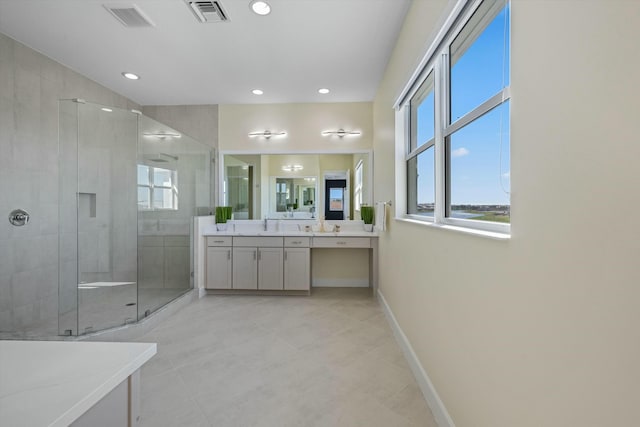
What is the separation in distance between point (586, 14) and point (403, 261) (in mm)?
2026

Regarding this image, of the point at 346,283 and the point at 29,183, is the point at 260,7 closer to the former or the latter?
the point at 29,183

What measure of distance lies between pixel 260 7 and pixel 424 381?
2.89 metres

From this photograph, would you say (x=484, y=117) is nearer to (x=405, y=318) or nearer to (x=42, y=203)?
(x=405, y=318)

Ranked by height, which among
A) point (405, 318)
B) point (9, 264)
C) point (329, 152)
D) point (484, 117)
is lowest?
point (405, 318)

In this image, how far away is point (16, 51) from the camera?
270cm

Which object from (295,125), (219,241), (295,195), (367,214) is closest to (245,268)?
(219,241)

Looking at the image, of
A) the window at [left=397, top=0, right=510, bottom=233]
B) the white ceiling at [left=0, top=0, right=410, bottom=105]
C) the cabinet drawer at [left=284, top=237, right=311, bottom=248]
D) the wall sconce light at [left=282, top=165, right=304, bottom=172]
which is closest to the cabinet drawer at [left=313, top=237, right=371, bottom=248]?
the cabinet drawer at [left=284, top=237, right=311, bottom=248]

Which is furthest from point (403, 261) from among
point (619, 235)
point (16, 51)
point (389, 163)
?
point (16, 51)

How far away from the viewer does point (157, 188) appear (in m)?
3.35

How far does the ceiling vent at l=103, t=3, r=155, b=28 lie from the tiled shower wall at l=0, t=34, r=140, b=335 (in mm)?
1187

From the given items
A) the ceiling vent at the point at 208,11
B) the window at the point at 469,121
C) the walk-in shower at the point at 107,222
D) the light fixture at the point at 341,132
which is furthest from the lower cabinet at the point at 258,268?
the ceiling vent at the point at 208,11

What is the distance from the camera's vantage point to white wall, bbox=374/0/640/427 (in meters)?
0.60

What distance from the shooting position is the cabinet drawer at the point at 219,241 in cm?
398

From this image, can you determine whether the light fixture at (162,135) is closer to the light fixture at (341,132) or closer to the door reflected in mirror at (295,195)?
the door reflected in mirror at (295,195)
